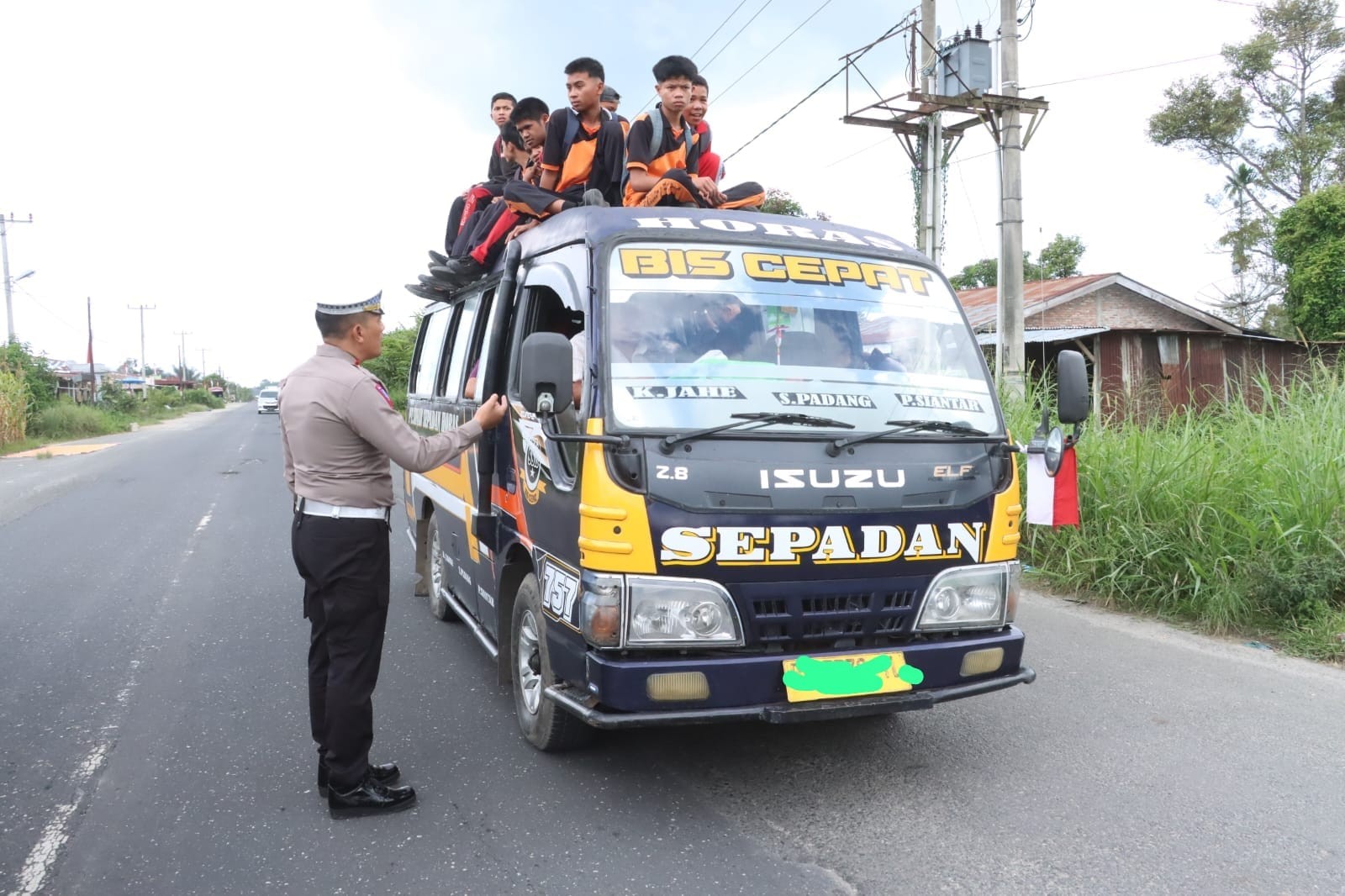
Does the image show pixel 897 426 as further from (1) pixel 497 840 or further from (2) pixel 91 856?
(2) pixel 91 856

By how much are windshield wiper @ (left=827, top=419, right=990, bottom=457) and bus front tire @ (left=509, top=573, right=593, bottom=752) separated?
1.33 meters

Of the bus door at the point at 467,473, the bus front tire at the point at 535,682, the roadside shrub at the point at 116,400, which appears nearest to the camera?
the bus front tire at the point at 535,682

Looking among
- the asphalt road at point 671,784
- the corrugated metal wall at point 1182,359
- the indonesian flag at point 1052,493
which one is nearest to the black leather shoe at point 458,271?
the asphalt road at point 671,784

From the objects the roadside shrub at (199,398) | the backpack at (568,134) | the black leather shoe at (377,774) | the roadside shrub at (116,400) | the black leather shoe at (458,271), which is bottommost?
the black leather shoe at (377,774)

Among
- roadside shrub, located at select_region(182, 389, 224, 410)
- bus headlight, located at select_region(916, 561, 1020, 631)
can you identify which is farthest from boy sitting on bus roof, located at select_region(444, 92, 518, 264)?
roadside shrub, located at select_region(182, 389, 224, 410)

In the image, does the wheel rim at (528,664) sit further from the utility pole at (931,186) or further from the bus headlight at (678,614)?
the utility pole at (931,186)

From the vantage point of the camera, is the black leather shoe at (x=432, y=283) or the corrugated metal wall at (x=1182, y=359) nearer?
the black leather shoe at (x=432, y=283)

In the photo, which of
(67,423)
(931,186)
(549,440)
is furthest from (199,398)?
(549,440)

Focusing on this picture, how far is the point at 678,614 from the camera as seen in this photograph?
325 centimetres

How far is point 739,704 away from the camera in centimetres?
329

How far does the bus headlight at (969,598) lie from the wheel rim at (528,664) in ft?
5.21

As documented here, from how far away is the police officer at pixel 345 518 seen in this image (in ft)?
11.5

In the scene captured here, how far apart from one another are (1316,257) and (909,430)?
69.9 ft

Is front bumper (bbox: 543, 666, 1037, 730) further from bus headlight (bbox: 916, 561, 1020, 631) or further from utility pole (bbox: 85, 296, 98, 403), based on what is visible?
utility pole (bbox: 85, 296, 98, 403)
